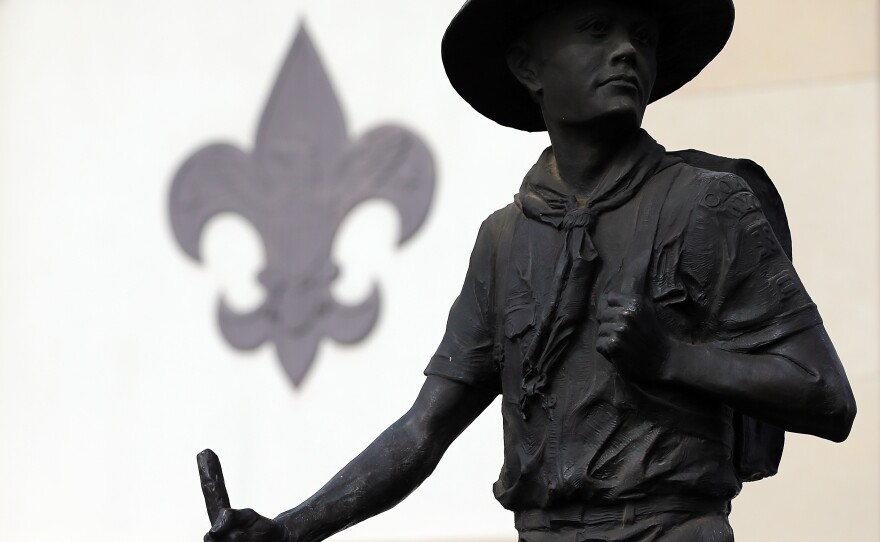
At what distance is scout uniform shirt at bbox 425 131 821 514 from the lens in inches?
141

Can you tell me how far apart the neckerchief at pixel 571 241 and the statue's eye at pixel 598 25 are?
0.24m

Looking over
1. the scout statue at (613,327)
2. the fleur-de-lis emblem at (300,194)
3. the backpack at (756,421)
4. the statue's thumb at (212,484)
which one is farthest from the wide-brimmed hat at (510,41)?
the fleur-de-lis emblem at (300,194)

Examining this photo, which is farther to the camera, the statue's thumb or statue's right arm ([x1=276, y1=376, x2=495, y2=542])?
statue's right arm ([x1=276, y1=376, x2=495, y2=542])

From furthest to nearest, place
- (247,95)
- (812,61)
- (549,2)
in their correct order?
1. (247,95)
2. (812,61)
3. (549,2)

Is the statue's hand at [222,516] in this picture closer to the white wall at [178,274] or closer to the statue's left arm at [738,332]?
the statue's left arm at [738,332]

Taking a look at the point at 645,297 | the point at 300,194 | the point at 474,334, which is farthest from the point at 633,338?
the point at 300,194

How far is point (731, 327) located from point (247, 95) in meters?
7.09

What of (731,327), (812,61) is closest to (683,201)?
(731,327)

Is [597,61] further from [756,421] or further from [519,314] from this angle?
[756,421]

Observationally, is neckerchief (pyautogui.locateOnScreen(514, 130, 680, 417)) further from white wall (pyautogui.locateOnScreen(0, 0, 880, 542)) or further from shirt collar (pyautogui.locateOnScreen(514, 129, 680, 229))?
white wall (pyautogui.locateOnScreen(0, 0, 880, 542))

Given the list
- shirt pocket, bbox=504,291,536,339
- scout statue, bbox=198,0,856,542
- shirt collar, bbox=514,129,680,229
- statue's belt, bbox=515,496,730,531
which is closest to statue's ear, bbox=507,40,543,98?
scout statue, bbox=198,0,856,542

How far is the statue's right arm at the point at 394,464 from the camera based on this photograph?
3887 millimetres

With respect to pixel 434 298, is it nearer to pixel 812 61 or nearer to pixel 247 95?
pixel 247 95

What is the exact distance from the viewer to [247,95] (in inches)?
409
